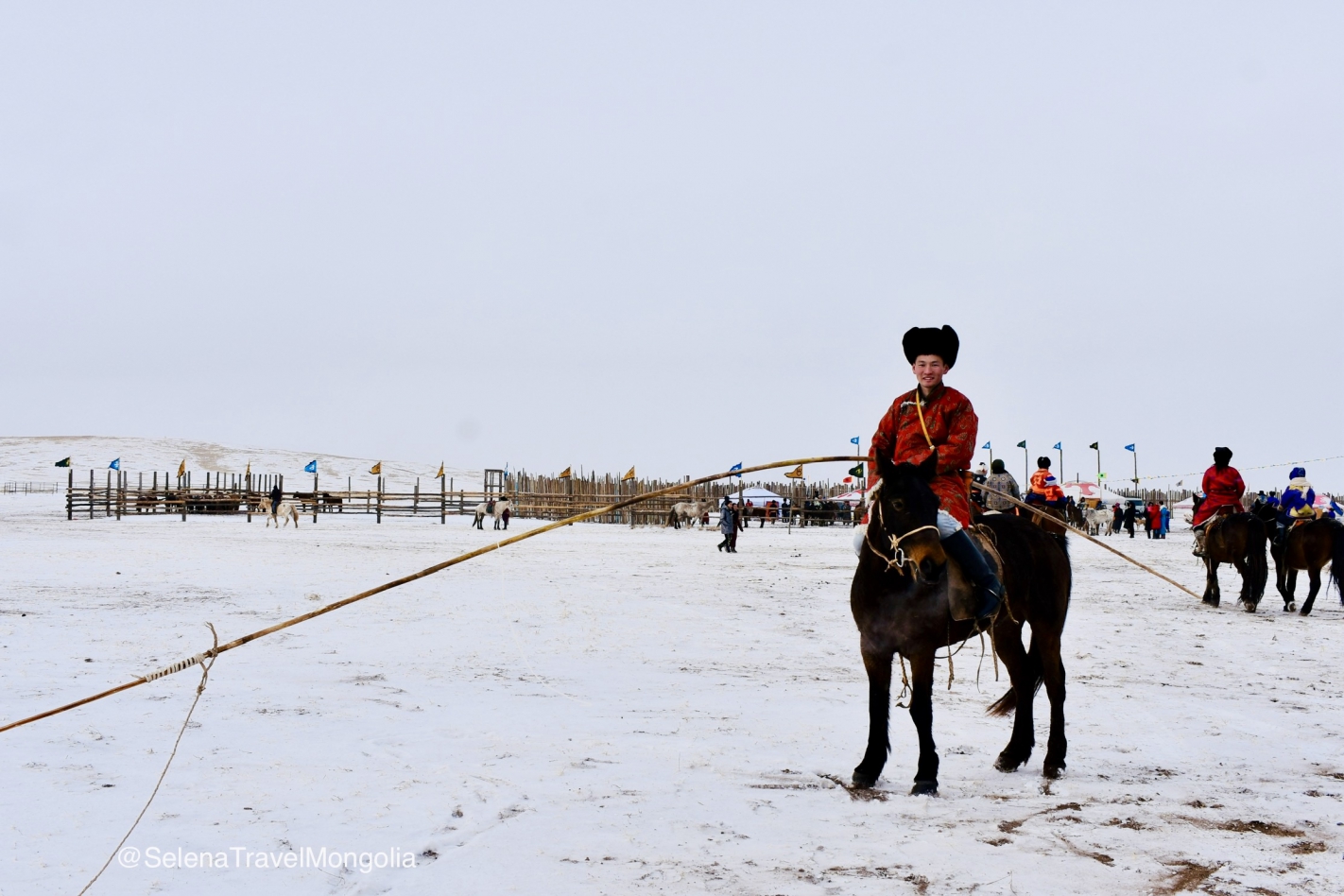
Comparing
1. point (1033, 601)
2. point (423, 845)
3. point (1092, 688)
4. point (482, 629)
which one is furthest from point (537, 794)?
point (482, 629)

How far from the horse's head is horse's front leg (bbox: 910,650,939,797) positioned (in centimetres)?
49

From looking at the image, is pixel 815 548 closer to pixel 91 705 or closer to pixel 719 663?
pixel 719 663

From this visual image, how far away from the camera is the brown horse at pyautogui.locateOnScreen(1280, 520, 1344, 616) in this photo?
12898 mm

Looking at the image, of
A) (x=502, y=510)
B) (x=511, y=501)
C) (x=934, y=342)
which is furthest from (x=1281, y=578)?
(x=511, y=501)

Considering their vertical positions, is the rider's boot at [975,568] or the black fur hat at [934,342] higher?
the black fur hat at [934,342]

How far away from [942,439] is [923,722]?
1.33 meters

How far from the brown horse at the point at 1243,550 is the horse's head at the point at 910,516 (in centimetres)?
1034

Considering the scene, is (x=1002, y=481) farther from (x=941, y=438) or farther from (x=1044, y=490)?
(x=941, y=438)

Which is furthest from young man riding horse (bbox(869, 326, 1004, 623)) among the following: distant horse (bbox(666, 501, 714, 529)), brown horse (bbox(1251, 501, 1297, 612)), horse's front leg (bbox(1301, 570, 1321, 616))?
distant horse (bbox(666, 501, 714, 529))

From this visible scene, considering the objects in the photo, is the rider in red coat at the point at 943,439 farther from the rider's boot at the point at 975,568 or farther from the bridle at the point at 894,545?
the bridle at the point at 894,545

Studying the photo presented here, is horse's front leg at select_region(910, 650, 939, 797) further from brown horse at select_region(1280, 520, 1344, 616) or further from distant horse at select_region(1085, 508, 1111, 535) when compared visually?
distant horse at select_region(1085, 508, 1111, 535)

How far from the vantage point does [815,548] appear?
27.2 m

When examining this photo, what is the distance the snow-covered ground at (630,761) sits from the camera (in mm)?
3611

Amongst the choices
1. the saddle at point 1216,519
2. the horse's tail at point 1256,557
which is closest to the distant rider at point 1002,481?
the saddle at point 1216,519
